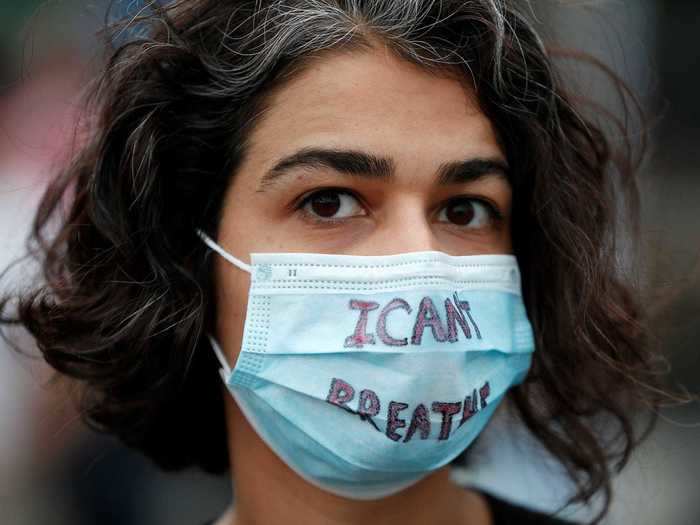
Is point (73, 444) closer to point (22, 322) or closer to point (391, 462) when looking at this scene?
point (22, 322)

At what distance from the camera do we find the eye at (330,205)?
2.58 meters

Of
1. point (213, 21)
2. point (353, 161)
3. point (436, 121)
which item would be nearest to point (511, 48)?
point (436, 121)

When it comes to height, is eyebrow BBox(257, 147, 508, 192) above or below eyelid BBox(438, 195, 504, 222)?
above

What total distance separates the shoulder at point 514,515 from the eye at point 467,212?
1003 millimetres

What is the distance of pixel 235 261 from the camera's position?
2605mm

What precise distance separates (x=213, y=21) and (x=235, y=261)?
72cm

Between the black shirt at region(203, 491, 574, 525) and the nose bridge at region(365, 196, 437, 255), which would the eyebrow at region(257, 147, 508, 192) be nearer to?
the nose bridge at region(365, 196, 437, 255)

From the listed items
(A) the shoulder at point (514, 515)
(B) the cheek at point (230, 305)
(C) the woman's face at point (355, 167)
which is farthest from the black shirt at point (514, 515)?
(B) the cheek at point (230, 305)

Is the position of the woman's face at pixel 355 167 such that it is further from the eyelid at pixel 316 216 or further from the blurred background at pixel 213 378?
Result: the blurred background at pixel 213 378

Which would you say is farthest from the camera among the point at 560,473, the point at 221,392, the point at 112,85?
the point at 560,473

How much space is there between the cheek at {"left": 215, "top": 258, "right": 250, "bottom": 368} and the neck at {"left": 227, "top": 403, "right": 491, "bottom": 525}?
0.25m

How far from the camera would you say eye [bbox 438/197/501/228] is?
8.84 ft

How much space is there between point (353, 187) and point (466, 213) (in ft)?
1.27

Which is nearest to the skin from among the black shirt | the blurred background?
the black shirt
